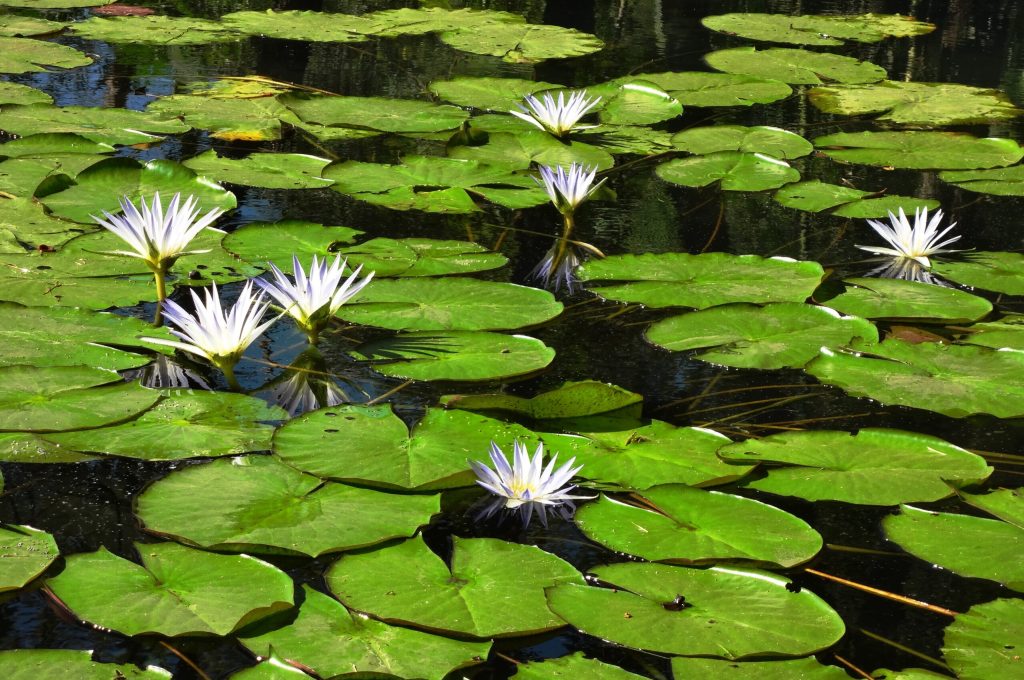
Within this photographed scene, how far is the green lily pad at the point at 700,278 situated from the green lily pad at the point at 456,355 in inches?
17.8

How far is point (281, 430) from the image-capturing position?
203cm

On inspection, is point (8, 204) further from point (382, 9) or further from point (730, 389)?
point (382, 9)

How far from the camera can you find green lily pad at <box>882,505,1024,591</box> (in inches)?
69.7

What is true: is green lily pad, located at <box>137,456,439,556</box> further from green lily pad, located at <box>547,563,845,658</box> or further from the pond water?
green lily pad, located at <box>547,563,845,658</box>

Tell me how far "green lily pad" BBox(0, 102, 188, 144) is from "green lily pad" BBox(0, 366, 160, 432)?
1811mm

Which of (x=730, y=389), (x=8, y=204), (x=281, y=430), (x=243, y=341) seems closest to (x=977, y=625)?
(x=730, y=389)

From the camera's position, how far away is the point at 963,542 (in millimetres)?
1839

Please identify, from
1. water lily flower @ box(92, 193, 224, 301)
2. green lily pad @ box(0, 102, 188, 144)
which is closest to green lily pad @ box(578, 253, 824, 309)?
water lily flower @ box(92, 193, 224, 301)

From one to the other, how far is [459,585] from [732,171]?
97.3 inches

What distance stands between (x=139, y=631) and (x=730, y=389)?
1.35m

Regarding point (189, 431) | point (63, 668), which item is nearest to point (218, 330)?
point (189, 431)

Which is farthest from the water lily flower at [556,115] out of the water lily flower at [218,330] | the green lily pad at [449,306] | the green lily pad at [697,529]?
A: the green lily pad at [697,529]

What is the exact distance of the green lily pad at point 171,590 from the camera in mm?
1541

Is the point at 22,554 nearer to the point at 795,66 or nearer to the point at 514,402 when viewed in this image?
the point at 514,402
